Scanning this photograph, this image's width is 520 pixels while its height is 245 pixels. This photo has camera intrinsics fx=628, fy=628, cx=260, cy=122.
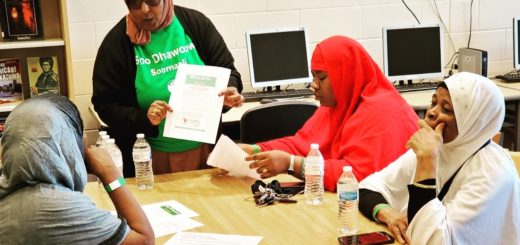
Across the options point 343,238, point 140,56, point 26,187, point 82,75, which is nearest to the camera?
point 26,187

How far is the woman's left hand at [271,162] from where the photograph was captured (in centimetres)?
235

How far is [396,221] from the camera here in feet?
6.19

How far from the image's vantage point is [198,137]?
2.42m

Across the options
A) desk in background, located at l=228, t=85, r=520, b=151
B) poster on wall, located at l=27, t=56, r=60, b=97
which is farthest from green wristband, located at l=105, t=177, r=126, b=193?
poster on wall, located at l=27, t=56, r=60, b=97

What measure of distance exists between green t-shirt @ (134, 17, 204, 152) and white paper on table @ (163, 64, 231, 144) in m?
0.14

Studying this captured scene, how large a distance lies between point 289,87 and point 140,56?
2.01 meters

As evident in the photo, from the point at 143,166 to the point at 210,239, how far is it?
67 centimetres

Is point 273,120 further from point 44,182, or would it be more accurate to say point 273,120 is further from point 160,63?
point 44,182

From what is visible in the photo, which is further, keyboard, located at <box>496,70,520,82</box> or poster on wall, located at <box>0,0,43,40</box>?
keyboard, located at <box>496,70,520,82</box>

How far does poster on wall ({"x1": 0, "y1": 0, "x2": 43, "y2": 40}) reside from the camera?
3604mm

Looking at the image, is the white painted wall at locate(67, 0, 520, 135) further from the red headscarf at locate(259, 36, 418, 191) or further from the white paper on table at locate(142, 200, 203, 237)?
the white paper on table at locate(142, 200, 203, 237)

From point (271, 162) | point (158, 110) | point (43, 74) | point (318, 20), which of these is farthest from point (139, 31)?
point (318, 20)

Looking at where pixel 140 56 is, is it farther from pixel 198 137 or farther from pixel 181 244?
pixel 181 244

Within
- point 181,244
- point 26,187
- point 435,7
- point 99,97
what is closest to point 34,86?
point 99,97
